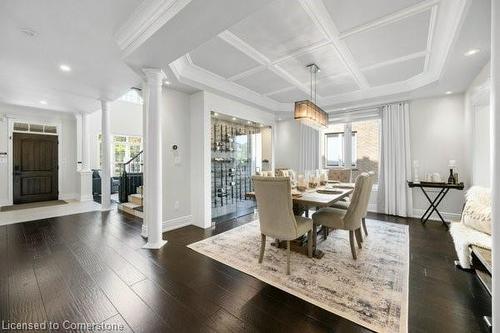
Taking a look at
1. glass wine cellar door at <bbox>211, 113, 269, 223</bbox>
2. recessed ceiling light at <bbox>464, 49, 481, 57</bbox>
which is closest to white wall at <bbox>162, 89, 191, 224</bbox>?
glass wine cellar door at <bbox>211, 113, 269, 223</bbox>

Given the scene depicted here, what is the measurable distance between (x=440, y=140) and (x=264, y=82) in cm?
373

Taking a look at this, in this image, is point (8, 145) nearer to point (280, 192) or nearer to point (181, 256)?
point (181, 256)

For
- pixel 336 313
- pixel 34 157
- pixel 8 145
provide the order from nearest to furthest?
pixel 336 313
pixel 8 145
pixel 34 157

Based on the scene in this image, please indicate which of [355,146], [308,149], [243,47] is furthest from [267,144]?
[243,47]

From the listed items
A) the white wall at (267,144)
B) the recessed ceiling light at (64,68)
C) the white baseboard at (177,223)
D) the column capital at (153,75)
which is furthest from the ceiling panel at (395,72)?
the recessed ceiling light at (64,68)

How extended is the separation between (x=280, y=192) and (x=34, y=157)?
7.81m

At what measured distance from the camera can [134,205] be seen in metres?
5.16

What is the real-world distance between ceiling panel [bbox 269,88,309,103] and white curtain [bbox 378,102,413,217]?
1.84 meters

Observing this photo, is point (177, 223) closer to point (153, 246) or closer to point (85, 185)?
point (153, 246)

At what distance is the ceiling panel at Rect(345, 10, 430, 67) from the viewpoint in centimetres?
239

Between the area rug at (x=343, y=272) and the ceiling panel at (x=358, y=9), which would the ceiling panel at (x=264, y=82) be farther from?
the area rug at (x=343, y=272)

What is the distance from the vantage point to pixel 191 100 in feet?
13.7

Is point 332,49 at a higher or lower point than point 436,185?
higher

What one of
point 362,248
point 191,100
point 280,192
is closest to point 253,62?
point 191,100
